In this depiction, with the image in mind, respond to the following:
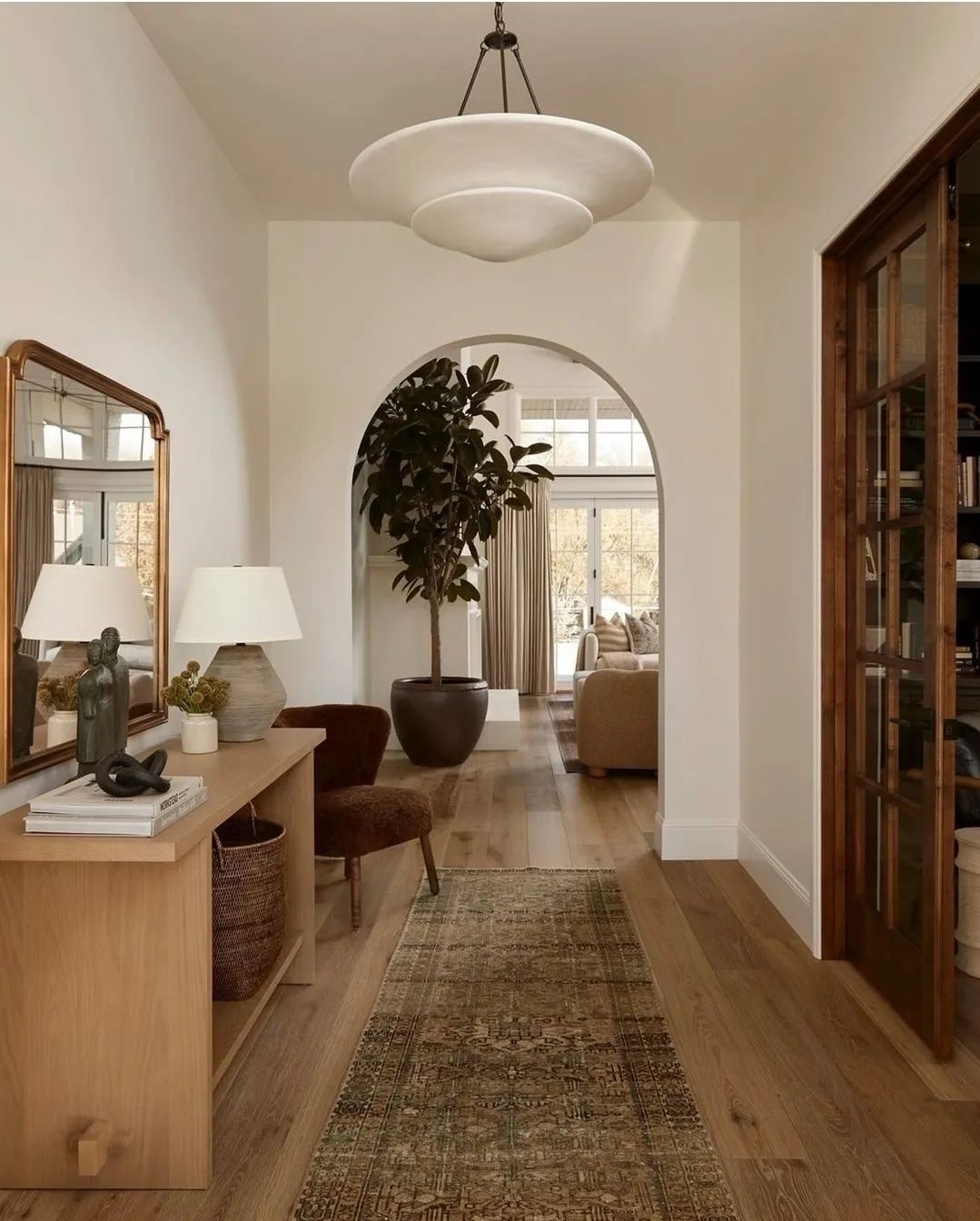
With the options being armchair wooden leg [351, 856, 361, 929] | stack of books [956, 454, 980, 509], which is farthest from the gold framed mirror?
stack of books [956, 454, 980, 509]

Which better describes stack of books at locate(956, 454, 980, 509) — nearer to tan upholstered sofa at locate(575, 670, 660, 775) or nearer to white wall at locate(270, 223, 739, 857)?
white wall at locate(270, 223, 739, 857)

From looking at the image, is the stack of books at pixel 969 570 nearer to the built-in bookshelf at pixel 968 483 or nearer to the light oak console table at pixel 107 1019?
the built-in bookshelf at pixel 968 483

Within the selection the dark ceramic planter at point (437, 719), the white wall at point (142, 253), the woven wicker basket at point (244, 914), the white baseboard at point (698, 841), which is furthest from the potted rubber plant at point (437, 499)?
the woven wicker basket at point (244, 914)

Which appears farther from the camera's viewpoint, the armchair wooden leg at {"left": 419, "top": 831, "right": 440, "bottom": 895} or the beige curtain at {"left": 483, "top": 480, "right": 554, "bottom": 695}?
the beige curtain at {"left": 483, "top": 480, "right": 554, "bottom": 695}

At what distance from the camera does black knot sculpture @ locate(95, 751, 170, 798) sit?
1.89 metres

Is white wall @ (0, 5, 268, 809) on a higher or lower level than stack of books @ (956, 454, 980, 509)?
higher

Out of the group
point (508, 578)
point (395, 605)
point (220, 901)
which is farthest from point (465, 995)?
point (508, 578)

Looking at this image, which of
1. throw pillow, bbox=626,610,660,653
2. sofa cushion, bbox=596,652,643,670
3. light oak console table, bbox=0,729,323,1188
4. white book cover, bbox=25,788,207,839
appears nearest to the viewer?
white book cover, bbox=25,788,207,839

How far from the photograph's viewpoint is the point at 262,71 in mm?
3045

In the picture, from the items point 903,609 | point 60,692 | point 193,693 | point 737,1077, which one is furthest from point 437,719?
point 60,692

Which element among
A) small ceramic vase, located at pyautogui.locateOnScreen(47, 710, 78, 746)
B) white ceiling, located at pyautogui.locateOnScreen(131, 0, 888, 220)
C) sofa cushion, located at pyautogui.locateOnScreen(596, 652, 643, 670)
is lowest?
sofa cushion, located at pyautogui.locateOnScreen(596, 652, 643, 670)

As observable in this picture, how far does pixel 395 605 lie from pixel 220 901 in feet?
15.0

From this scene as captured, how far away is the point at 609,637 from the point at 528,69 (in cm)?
641

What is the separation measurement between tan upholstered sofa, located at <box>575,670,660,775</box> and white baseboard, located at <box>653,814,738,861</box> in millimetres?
1816
